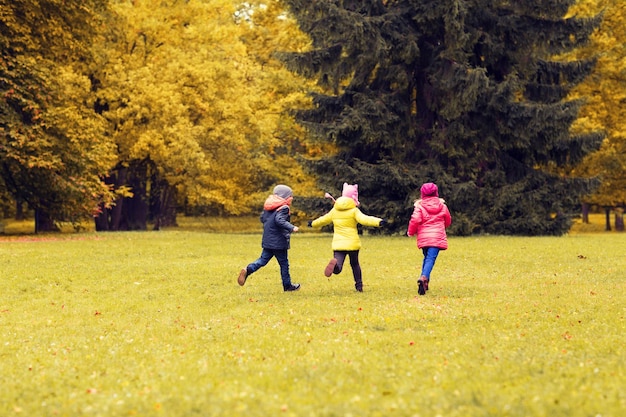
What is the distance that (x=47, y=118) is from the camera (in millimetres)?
28797

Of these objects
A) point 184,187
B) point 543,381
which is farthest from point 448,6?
point 543,381

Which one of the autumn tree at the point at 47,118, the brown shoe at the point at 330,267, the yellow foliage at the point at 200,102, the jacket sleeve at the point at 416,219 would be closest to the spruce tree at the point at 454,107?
the yellow foliage at the point at 200,102

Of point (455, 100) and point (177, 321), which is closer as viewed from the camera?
point (177, 321)

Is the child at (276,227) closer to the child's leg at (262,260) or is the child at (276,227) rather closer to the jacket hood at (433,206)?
the child's leg at (262,260)

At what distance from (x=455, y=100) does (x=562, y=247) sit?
8.59m

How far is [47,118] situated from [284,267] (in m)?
18.3

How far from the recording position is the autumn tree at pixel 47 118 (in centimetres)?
2859

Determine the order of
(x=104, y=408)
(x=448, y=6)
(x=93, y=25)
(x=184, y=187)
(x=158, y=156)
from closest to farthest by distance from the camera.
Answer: (x=104, y=408)
(x=448, y=6)
(x=93, y=25)
(x=158, y=156)
(x=184, y=187)

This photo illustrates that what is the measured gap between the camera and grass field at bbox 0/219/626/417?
6.44m

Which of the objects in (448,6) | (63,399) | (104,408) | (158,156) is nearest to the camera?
(104,408)

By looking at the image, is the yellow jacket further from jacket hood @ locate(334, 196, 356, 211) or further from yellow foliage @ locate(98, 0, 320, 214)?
yellow foliage @ locate(98, 0, 320, 214)

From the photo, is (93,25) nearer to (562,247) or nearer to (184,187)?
(184,187)

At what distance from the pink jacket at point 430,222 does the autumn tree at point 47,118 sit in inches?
731

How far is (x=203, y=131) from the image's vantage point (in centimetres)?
3794
